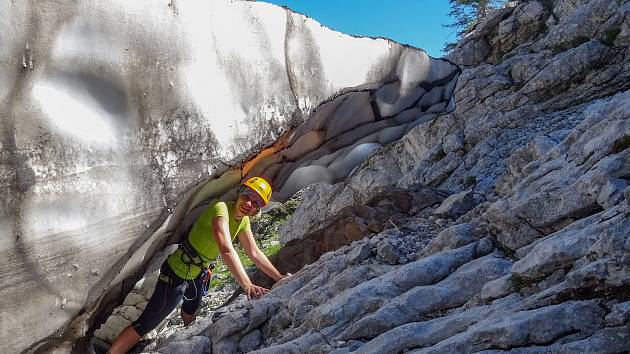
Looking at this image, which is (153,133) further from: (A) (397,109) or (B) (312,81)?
(A) (397,109)

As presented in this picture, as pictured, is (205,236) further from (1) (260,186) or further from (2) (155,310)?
(2) (155,310)

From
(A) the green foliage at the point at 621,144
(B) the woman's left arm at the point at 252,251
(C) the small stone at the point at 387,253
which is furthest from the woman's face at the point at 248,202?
(A) the green foliage at the point at 621,144

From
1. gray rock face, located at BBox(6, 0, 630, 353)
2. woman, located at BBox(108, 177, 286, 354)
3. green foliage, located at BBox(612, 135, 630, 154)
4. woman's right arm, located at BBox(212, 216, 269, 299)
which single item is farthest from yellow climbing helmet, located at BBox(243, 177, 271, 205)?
green foliage, located at BBox(612, 135, 630, 154)

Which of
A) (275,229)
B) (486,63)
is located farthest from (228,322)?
(275,229)

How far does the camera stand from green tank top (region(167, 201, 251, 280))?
18.7 ft

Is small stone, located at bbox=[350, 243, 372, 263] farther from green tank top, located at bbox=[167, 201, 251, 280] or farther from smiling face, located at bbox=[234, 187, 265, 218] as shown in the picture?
smiling face, located at bbox=[234, 187, 265, 218]

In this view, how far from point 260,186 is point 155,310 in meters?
2.20

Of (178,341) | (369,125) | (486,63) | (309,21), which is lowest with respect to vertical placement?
(178,341)

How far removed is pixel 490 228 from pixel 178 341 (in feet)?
14.0

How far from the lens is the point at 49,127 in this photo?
10.6 ft

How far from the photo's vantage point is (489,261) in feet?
17.4

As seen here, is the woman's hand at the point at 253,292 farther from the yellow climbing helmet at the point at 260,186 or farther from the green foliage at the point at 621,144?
the green foliage at the point at 621,144

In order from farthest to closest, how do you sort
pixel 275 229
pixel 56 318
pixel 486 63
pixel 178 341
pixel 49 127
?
pixel 275 229, pixel 486 63, pixel 178 341, pixel 56 318, pixel 49 127

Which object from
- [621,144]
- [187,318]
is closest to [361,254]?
[187,318]
